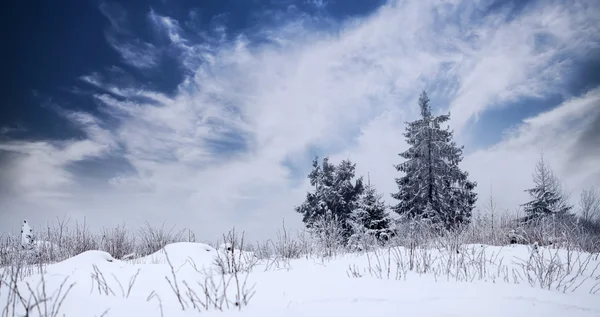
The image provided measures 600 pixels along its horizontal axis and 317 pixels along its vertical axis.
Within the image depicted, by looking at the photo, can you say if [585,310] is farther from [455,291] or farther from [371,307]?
[371,307]

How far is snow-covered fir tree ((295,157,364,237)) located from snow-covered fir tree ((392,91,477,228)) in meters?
3.68

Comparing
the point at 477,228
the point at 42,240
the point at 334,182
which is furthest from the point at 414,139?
the point at 42,240

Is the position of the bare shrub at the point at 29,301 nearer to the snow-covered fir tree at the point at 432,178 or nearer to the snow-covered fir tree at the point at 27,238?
the snow-covered fir tree at the point at 27,238

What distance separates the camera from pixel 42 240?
11531 millimetres

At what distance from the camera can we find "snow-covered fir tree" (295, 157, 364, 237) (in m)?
27.9

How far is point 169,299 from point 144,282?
1.09m

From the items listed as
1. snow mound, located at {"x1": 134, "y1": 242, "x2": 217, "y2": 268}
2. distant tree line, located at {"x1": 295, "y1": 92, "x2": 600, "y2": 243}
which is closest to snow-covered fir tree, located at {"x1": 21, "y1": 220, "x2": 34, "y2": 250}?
snow mound, located at {"x1": 134, "y1": 242, "x2": 217, "y2": 268}

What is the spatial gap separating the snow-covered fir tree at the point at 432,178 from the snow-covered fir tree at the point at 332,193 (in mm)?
3679

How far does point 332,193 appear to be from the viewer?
28.0 metres

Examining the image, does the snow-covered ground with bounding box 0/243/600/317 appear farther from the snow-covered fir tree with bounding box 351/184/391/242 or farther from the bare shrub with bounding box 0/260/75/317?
the snow-covered fir tree with bounding box 351/184/391/242

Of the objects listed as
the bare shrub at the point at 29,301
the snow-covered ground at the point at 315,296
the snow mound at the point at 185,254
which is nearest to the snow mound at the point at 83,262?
the snow-covered ground at the point at 315,296

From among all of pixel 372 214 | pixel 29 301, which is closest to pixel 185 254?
pixel 29 301

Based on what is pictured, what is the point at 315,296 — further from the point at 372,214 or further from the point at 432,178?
the point at 432,178

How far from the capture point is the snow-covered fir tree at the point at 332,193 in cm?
2791
